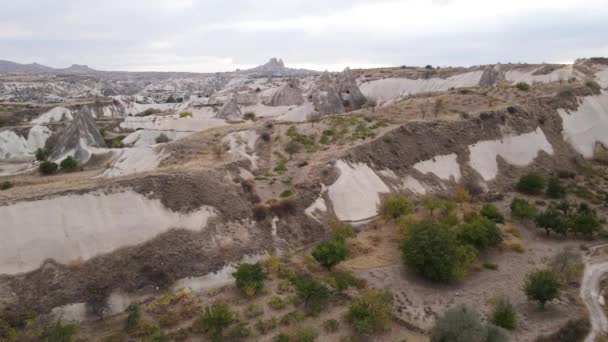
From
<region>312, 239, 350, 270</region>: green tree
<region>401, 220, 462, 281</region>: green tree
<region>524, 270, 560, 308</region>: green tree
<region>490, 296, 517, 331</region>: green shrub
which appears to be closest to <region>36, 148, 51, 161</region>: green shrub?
<region>312, 239, 350, 270</region>: green tree

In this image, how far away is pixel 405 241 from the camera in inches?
845

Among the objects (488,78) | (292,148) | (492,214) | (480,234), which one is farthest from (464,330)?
(488,78)

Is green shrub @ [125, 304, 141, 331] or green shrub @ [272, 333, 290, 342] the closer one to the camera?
green shrub @ [272, 333, 290, 342]

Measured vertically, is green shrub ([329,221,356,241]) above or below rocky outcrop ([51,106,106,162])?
below

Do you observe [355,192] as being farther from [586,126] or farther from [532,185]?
[586,126]

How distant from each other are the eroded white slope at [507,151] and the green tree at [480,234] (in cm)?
1085

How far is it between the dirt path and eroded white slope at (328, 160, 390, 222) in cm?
1139

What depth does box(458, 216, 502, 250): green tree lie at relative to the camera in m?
23.1

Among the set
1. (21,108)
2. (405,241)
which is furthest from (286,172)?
(21,108)

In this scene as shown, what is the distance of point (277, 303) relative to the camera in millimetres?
18484

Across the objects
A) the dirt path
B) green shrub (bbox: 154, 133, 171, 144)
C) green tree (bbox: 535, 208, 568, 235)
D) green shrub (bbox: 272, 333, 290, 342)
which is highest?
green shrub (bbox: 154, 133, 171, 144)

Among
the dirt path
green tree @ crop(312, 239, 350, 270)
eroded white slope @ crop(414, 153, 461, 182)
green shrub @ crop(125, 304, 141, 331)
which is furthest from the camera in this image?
eroded white slope @ crop(414, 153, 461, 182)

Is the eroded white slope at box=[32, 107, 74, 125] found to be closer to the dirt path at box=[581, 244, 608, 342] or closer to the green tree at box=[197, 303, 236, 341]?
the green tree at box=[197, 303, 236, 341]

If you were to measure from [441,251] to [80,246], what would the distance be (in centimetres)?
1614
